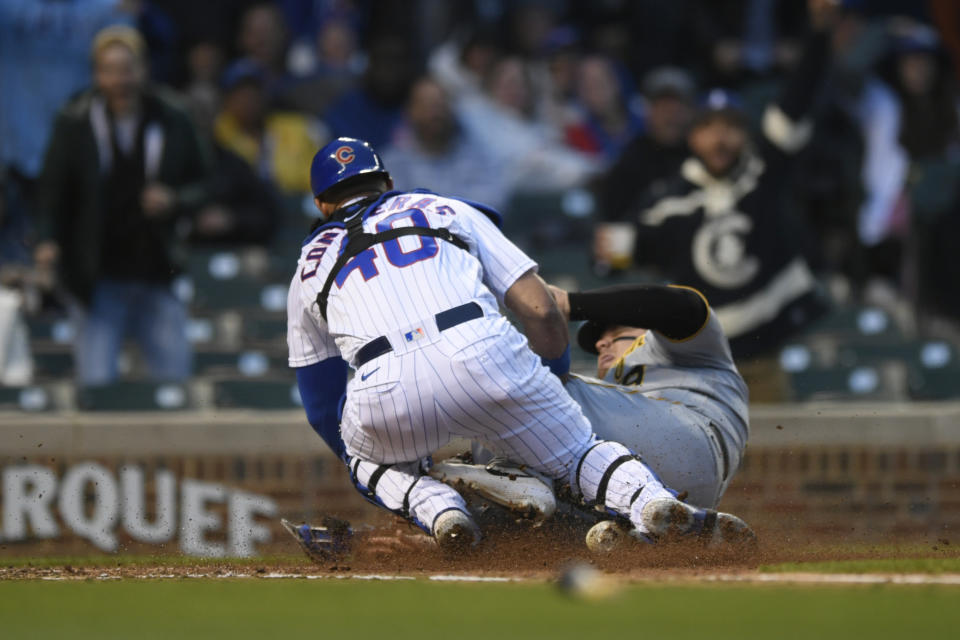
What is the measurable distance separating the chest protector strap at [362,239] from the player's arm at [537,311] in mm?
243

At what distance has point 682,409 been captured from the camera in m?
5.04

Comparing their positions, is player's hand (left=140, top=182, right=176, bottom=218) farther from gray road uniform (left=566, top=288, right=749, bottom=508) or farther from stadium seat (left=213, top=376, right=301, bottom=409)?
gray road uniform (left=566, top=288, right=749, bottom=508)

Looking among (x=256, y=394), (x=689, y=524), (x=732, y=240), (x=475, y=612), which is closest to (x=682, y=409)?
(x=689, y=524)

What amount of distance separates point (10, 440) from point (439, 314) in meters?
3.54

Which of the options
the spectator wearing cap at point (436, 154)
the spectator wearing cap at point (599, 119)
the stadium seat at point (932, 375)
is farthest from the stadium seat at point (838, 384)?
the spectator wearing cap at point (436, 154)

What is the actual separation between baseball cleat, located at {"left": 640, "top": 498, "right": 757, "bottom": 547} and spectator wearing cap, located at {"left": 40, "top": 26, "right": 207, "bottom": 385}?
4.36 m

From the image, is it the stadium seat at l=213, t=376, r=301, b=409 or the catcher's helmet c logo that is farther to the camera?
the stadium seat at l=213, t=376, r=301, b=409

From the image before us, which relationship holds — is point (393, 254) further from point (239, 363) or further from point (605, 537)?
point (239, 363)

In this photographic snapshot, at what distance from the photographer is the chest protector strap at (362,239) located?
462cm

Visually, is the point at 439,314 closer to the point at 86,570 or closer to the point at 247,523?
the point at 86,570

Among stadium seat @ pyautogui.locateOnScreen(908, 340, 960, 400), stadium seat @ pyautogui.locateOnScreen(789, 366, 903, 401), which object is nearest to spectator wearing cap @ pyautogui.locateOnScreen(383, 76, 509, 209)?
stadium seat @ pyautogui.locateOnScreen(789, 366, 903, 401)

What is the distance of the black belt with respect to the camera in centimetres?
451

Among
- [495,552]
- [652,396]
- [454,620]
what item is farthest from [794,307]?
[454,620]

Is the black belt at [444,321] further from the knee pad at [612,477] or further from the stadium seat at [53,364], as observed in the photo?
the stadium seat at [53,364]
